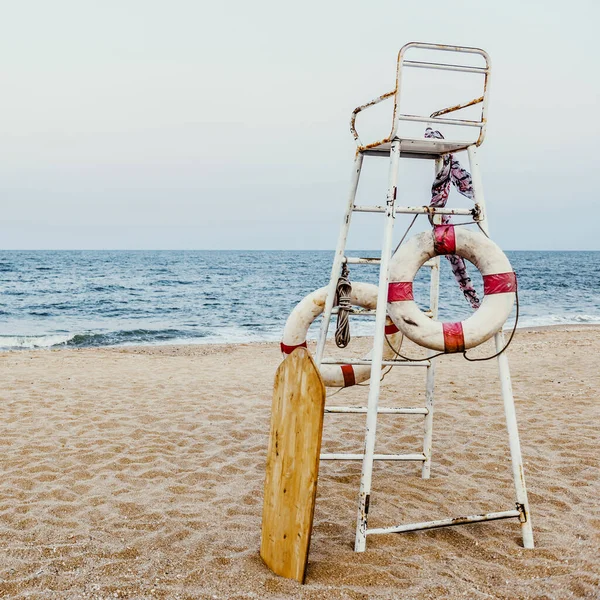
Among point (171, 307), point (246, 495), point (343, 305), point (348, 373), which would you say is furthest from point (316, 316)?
point (171, 307)

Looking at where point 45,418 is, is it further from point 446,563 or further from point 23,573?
point 446,563

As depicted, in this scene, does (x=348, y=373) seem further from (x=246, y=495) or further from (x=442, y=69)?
(x=442, y=69)

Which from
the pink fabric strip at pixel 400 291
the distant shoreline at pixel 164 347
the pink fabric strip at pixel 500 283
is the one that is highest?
the pink fabric strip at pixel 500 283

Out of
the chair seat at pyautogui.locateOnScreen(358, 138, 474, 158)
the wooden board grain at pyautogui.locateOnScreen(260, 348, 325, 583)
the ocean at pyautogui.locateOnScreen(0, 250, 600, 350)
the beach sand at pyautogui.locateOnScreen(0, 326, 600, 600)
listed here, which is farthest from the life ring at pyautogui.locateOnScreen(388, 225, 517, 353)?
the ocean at pyautogui.locateOnScreen(0, 250, 600, 350)

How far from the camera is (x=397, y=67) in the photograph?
9.90 ft

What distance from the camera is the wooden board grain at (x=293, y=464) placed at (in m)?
2.70

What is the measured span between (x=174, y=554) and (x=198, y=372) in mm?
6026

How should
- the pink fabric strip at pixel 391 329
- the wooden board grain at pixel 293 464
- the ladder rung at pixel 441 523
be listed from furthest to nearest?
the pink fabric strip at pixel 391 329, the ladder rung at pixel 441 523, the wooden board grain at pixel 293 464

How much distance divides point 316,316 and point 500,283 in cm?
113

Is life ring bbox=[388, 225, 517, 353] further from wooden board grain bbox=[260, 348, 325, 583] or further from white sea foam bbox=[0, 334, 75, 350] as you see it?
white sea foam bbox=[0, 334, 75, 350]

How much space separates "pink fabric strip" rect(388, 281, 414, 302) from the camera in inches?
127

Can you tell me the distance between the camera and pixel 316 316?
12.4 feet

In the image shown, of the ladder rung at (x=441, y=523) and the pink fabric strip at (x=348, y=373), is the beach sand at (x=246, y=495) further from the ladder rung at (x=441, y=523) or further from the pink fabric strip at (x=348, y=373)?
the pink fabric strip at (x=348, y=373)

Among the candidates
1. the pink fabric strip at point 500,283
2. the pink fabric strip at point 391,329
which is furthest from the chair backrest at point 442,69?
the pink fabric strip at point 391,329
